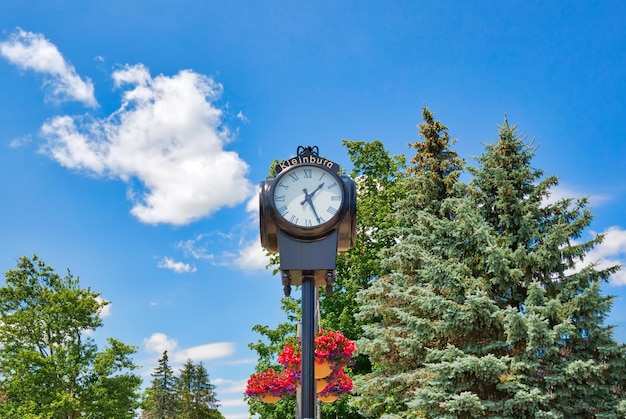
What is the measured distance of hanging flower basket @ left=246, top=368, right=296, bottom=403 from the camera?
7.58 meters

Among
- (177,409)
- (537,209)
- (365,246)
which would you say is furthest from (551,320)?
(177,409)

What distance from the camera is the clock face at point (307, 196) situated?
4.18m

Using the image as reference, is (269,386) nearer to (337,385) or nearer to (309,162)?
(337,385)

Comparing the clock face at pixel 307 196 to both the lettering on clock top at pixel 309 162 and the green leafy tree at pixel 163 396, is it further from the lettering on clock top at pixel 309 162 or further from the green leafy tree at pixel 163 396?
the green leafy tree at pixel 163 396

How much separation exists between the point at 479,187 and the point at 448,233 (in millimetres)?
1208

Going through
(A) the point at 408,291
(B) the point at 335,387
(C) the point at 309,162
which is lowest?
(B) the point at 335,387

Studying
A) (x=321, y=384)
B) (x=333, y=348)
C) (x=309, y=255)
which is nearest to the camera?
(x=309, y=255)

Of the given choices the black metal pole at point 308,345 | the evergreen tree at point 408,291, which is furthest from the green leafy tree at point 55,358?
the black metal pole at point 308,345

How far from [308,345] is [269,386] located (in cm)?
392

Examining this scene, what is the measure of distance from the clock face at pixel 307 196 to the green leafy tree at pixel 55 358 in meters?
17.3

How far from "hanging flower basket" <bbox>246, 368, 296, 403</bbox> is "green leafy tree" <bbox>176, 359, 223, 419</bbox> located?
26375mm

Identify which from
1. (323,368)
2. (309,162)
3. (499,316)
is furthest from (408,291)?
(309,162)

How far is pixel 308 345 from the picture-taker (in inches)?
158

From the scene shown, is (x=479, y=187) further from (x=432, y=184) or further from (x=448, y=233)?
(x=432, y=184)
